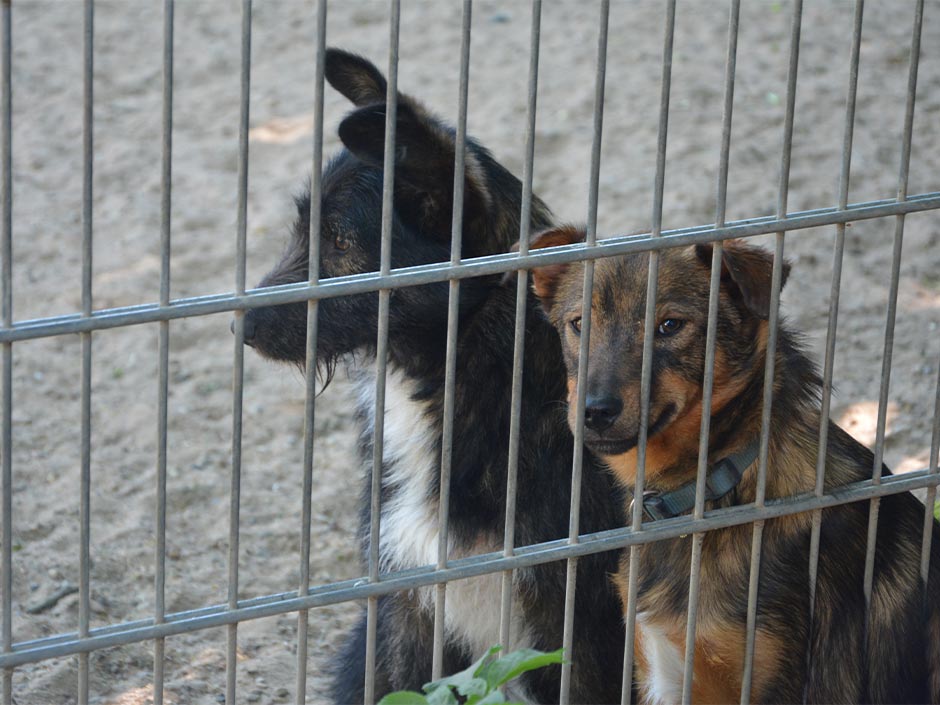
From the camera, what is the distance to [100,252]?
6797 mm

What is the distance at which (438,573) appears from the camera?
110 inches

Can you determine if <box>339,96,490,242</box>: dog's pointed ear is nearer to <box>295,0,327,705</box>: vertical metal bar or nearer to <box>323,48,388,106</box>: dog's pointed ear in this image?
<box>323,48,388,106</box>: dog's pointed ear

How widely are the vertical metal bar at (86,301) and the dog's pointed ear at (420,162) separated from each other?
1.12 meters

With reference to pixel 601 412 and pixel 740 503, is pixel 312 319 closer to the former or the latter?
pixel 601 412

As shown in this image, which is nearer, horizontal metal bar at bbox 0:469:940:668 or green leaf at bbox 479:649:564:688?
green leaf at bbox 479:649:564:688

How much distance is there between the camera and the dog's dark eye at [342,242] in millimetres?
3857

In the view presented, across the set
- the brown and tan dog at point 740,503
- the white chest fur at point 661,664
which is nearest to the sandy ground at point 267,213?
the white chest fur at point 661,664

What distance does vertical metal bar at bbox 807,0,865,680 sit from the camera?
2.85m

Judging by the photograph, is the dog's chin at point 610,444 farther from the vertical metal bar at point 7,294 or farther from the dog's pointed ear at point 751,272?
the vertical metal bar at point 7,294

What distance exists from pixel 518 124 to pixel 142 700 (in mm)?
4466

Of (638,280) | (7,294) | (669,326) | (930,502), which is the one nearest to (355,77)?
(638,280)

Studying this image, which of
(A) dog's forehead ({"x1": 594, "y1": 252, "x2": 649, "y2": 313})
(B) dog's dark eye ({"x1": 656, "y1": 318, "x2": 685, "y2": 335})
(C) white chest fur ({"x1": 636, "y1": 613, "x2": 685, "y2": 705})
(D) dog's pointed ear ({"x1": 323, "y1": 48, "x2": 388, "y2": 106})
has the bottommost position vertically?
(C) white chest fur ({"x1": 636, "y1": 613, "x2": 685, "y2": 705})

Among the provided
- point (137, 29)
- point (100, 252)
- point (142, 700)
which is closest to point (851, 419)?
point (142, 700)

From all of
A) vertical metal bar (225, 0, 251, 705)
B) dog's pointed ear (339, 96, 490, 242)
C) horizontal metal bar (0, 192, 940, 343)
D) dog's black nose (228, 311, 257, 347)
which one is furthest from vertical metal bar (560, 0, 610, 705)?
dog's black nose (228, 311, 257, 347)
